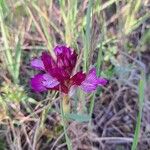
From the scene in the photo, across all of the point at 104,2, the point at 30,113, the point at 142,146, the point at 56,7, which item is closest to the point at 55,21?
the point at 56,7

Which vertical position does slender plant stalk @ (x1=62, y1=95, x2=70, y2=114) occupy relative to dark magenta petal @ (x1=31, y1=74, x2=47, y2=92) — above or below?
below

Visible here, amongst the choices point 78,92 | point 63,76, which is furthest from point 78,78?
point 78,92

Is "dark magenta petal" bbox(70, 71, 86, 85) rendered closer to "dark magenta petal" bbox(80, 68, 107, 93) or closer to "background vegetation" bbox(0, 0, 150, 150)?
"dark magenta petal" bbox(80, 68, 107, 93)

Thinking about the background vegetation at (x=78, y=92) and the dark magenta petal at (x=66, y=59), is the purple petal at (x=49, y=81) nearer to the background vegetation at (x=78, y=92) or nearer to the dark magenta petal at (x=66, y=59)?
the dark magenta petal at (x=66, y=59)

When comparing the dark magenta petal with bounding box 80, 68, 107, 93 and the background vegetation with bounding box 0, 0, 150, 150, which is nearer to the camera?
the dark magenta petal with bounding box 80, 68, 107, 93

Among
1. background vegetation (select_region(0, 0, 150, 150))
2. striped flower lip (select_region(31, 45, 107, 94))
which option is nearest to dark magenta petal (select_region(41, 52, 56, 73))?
striped flower lip (select_region(31, 45, 107, 94))

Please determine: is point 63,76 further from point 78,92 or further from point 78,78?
point 78,92

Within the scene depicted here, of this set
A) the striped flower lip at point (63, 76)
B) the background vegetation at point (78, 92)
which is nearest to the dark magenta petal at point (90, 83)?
the striped flower lip at point (63, 76)
